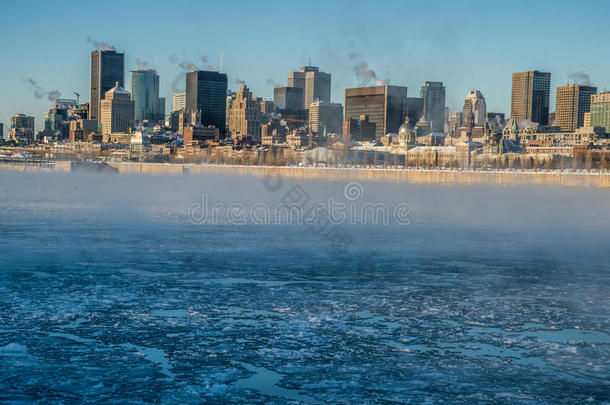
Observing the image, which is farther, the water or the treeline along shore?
the treeline along shore

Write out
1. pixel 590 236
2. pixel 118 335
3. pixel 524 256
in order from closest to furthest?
1. pixel 118 335
2. pixel 524 256
3. pixel 590 236

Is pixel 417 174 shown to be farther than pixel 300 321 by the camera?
Yes

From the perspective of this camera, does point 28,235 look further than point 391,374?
Yes

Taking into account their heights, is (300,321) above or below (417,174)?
below

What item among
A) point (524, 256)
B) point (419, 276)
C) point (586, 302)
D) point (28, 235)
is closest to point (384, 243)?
point (524, 256)

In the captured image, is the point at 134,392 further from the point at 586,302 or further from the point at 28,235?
the point at 28,235

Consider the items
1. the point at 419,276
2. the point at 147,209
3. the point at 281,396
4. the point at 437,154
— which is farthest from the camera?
the point at 437,154

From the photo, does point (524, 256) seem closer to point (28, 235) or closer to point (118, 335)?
point (118, 335)

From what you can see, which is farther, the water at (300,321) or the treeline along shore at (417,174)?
the treeline along shore at (417,174)
